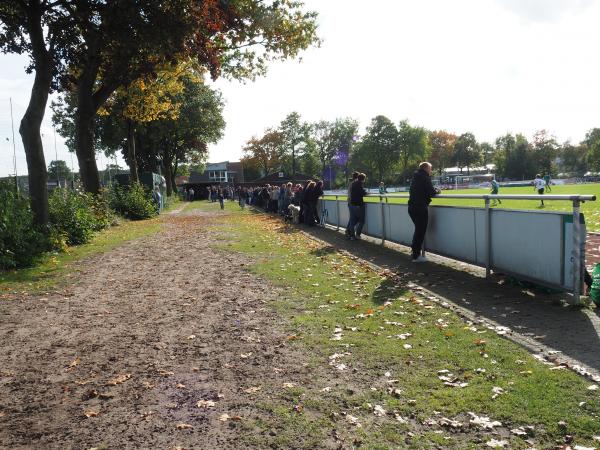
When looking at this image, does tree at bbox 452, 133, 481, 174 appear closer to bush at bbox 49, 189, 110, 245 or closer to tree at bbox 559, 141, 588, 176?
tree at bbox 559, 141, 588, 176

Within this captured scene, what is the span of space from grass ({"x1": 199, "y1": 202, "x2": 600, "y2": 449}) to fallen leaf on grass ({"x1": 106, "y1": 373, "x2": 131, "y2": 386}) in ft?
4.57

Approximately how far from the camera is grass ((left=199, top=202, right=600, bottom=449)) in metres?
3.20

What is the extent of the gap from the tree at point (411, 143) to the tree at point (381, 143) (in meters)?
1.25

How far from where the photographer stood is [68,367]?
181 inches

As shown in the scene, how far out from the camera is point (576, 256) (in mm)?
5797

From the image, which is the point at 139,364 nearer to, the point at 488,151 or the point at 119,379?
the point at 119,379

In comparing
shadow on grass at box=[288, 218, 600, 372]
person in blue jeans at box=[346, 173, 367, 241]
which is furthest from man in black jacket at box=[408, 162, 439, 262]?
person in blue jeans at box=[346, 173, 367, 241]

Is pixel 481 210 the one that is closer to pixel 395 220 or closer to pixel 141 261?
pixel 395 220

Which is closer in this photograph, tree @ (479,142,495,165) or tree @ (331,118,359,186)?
tree @ (331,118,359,186)

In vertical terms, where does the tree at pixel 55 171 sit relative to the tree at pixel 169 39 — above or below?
below

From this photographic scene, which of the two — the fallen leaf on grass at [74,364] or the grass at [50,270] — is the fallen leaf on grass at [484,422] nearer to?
the fallen leaf on grass at [74,364]

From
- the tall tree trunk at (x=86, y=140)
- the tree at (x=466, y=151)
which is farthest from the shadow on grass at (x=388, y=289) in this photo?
the tree at (x=466, y=151)

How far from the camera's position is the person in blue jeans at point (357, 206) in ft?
44.5

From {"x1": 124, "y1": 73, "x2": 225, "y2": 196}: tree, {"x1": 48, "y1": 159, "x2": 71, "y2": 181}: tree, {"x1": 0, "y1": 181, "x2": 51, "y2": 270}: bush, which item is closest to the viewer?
{"x1": 0, "y1": 181, "x2": 51, "y2": 270}: bush
